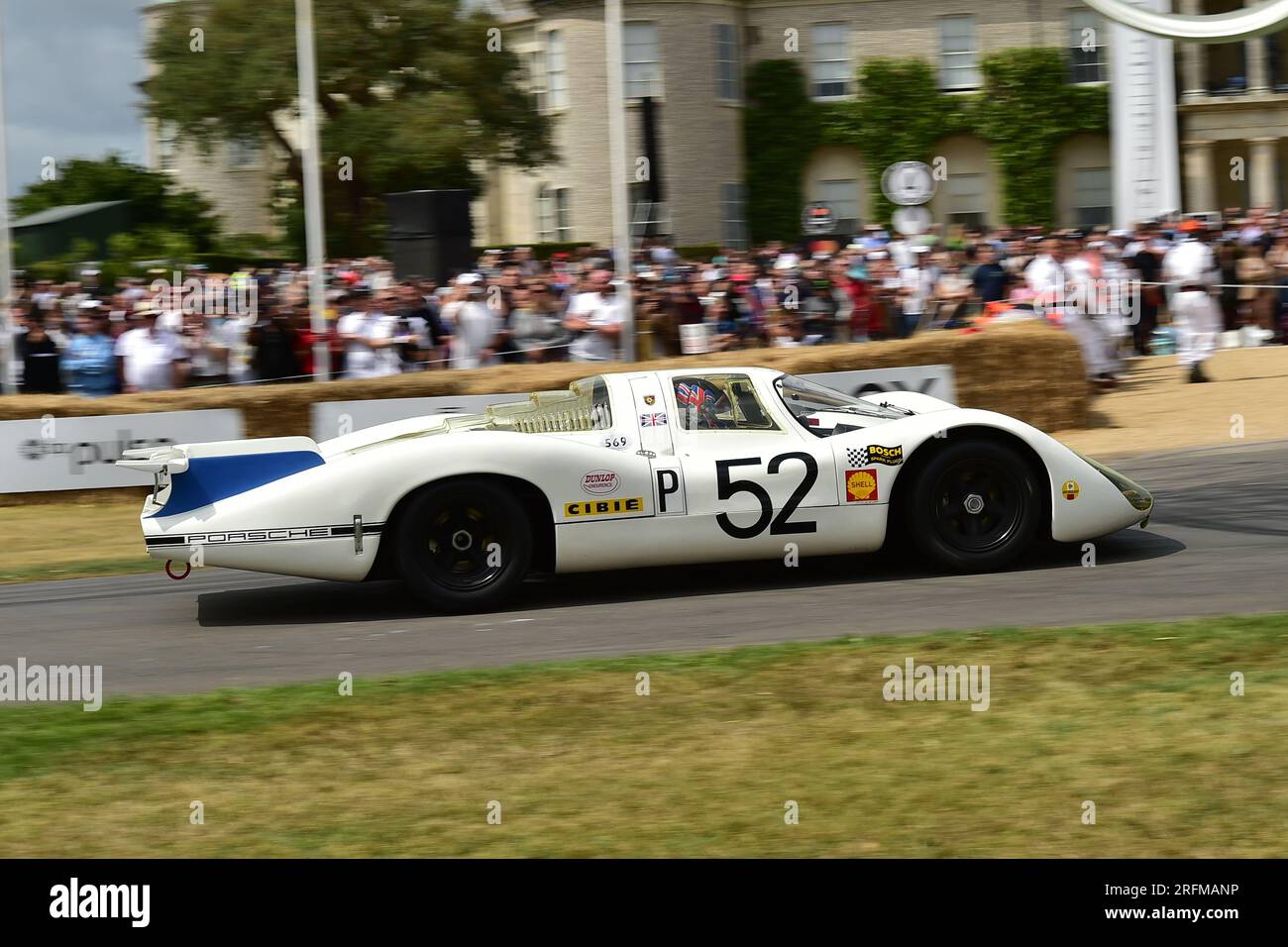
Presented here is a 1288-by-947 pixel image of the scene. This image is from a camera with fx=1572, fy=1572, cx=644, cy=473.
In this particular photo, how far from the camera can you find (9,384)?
50.1 feet

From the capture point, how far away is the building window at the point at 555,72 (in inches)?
1556

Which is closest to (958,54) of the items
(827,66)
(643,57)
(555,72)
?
(827,66)

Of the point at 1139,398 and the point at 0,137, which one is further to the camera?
the point at 0,137

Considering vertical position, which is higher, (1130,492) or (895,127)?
(895,127)

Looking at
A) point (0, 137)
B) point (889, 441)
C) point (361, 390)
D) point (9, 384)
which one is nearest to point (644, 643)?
point (889, 441)

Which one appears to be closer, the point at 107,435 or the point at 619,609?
the point at 619,609

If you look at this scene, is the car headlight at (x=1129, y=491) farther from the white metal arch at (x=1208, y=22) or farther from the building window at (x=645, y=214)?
the building window at (x=645, y=214)

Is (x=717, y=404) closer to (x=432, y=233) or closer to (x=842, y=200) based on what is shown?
(x=432, y=233)

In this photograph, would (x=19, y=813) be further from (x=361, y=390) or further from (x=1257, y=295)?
(x=1257, y=295)

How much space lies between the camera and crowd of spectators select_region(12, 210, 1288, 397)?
1544cm

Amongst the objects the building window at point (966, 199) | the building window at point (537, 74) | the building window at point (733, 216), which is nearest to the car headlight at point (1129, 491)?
the building window at point (733, 216)

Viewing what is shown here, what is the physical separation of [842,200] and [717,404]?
33149 mm

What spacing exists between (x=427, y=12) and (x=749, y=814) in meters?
34.4

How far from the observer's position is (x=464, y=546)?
836 cm
